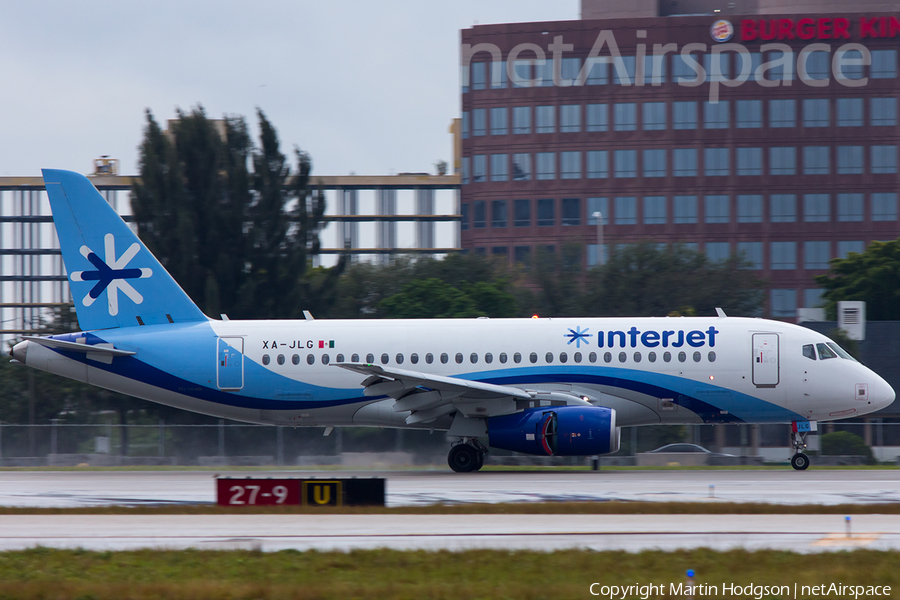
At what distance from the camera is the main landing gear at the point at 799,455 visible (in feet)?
86.9

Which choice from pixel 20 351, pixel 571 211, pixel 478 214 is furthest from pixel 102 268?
pixel 478 214

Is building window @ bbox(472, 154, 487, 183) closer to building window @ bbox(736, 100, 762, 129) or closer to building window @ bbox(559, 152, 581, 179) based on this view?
building window @ bbox(559, 152, 581, 179)

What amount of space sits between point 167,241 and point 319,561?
3833 centimetres

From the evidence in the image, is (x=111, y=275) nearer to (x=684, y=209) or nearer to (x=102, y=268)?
(x=102, y=268)

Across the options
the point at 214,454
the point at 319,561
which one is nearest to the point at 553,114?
the point at 214,454

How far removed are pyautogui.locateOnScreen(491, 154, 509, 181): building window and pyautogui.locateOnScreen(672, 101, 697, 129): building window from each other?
15.3 metres

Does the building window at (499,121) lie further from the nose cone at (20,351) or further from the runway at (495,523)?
the runway at (495,523)

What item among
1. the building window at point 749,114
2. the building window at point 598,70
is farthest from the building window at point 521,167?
the building window at point 749,114

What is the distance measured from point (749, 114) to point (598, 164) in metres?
13.8

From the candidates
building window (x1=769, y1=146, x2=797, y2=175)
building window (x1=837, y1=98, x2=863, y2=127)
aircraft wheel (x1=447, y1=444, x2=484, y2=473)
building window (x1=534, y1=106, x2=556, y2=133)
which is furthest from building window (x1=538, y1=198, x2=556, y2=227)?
aircraft wheel (x1=447, y1=444, x2=484, y2=473)

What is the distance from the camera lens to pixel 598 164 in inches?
3438

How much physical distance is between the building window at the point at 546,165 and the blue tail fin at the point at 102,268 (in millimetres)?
62682

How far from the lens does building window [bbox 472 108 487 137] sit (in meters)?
89.4

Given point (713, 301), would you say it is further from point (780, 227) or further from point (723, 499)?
point (723, 499)
